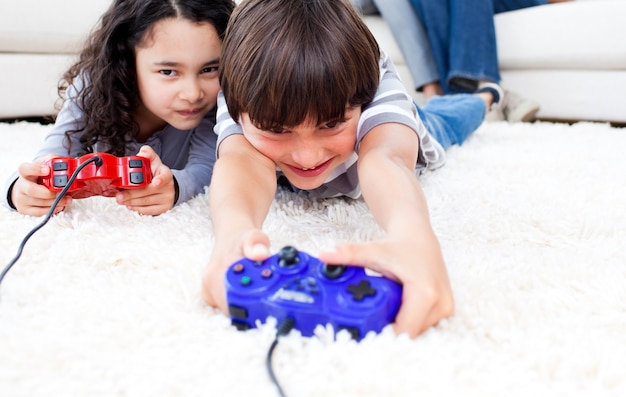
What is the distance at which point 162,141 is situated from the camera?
3.30 feet

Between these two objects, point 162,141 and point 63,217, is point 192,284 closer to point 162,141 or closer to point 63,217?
point 63,217

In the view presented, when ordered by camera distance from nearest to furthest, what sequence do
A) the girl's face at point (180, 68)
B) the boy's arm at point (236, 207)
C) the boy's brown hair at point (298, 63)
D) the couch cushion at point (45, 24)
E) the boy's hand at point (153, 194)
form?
the boy's arm at point (236, 207) → the boy's brown hair at point (298, 63) → the boy's hand at point (153, 194) → the girl's face at point (180, 68) → the couch cushion at point (45, 24)

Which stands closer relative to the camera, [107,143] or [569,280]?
[569,280]

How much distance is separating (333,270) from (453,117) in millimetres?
934

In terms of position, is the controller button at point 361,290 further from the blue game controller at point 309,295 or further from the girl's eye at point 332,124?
the girl's eye at point 332,124

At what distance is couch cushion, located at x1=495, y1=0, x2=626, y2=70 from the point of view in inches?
58.8

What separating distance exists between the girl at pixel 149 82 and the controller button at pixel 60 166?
0.39 ft

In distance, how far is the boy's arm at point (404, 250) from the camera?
42cm

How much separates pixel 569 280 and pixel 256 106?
38 cm

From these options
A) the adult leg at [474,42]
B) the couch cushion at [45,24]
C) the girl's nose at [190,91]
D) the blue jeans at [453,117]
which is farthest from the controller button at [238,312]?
the adult leg at [474,42]

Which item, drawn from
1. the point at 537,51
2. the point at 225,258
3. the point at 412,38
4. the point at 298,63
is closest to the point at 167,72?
the point at 298,63

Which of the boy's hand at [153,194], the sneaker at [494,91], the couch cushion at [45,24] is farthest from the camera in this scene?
the sneaker at [494,91]

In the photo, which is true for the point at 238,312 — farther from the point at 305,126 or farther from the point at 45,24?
the point at 45,24

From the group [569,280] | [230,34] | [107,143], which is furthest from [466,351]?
[107,143]
